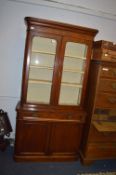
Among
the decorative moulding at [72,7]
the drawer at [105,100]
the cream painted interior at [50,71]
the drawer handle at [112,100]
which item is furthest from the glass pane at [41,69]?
the drawer handle at [112,100]

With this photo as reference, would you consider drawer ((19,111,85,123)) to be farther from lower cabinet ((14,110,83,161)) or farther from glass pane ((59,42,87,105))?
glass pane ((59,42,87,105))

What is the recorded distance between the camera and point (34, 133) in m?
2.54

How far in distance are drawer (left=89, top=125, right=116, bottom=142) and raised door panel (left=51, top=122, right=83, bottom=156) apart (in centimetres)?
18

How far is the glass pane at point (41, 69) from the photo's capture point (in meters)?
2.50

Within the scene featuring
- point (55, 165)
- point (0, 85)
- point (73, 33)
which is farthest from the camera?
point (0, 85)

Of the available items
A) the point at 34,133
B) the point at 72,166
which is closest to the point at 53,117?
the point at 34,133

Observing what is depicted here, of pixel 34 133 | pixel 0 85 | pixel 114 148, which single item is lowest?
pixel 114 148

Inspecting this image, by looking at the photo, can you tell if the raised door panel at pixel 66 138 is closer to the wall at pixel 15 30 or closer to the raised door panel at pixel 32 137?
the raised door panel at pixel 32 137

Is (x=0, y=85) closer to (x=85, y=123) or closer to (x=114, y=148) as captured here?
(x=85, y=123)

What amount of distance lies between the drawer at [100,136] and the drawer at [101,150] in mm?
76

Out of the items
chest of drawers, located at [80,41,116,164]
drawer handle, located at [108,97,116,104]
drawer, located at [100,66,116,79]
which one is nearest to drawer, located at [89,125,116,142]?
chest of drawers, located at [80,41,116,164]

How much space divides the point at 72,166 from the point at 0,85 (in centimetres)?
166

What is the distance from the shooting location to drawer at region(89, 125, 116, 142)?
2.65m

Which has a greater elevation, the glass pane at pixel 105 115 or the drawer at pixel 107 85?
the drawer at pixel 107 85
